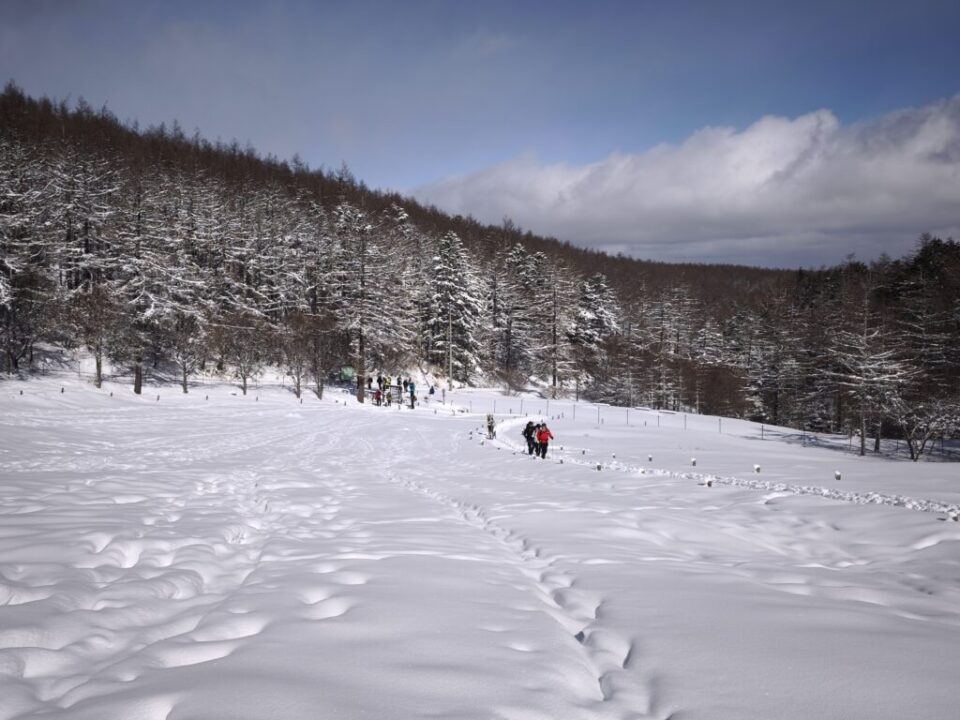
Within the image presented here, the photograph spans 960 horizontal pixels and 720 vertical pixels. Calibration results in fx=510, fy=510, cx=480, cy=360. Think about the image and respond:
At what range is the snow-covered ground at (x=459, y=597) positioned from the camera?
2.69 meters

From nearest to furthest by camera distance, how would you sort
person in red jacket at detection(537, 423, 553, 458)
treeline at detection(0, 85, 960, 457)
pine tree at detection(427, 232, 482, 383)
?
person in red jacket at detection(537, 423, 553, 458)
treeline at detection(0, 85, 960, 457)
pine tree at detection(427, 232, 482, 383)

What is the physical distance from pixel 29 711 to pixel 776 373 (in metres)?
65.8

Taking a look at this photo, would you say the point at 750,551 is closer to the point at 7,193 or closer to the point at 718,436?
the point at 718,436

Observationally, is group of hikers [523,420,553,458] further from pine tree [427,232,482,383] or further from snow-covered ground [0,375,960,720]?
pine tree [427,232,482,383]

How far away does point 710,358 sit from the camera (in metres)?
76.7

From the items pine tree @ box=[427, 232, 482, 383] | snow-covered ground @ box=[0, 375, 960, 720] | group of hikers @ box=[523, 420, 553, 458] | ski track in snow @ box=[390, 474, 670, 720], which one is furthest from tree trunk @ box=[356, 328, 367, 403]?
ski track in snow @ box=[390, 474, 670, 720]

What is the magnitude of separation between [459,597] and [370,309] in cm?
4202

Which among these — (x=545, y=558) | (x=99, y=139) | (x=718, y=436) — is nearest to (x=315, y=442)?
(x=545, y=558)

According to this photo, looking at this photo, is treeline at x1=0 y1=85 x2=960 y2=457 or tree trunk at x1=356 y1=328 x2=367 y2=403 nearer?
treeline at x1=0 y1=85 x2=960 y2=457

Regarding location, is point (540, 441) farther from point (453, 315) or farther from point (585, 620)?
point (453, 315)

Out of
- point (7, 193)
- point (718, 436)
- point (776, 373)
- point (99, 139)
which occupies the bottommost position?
point (718, 436)

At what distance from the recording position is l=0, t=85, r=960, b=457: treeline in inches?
1352

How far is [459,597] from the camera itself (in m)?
4.31

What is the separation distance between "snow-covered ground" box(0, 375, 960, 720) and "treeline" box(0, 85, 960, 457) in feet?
91.0
